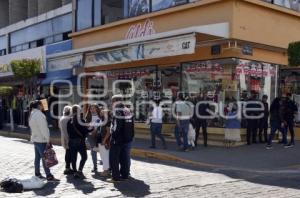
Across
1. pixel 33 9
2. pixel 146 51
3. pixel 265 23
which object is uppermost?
pixel 33 9

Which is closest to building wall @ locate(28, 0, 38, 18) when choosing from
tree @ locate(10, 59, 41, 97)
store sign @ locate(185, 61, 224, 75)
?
tree @ locate(10, 59, 41, 97)

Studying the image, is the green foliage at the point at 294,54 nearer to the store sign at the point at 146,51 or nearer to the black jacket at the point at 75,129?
the store sign at the point at 146,51

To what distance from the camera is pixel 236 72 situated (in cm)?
1656

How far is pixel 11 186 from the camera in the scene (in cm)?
908

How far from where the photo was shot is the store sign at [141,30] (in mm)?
19562

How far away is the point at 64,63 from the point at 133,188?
45.6 feet

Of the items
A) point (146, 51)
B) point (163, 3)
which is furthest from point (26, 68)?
point (146, 51)

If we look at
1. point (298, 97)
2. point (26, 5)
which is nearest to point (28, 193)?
point (298, 97)

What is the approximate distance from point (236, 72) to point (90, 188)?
336 inches

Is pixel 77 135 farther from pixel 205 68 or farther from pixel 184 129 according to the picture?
pixel 205 68

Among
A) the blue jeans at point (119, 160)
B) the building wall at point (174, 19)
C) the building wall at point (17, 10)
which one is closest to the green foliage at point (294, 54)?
the building wall at point (174, 19)

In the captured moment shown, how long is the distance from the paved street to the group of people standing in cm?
32

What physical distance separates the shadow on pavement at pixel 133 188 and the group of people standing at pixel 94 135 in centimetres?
25

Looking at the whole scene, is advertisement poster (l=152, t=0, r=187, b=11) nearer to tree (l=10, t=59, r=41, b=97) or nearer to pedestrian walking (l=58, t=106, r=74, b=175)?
tree (l=10, t=59, r=41, b=97)
